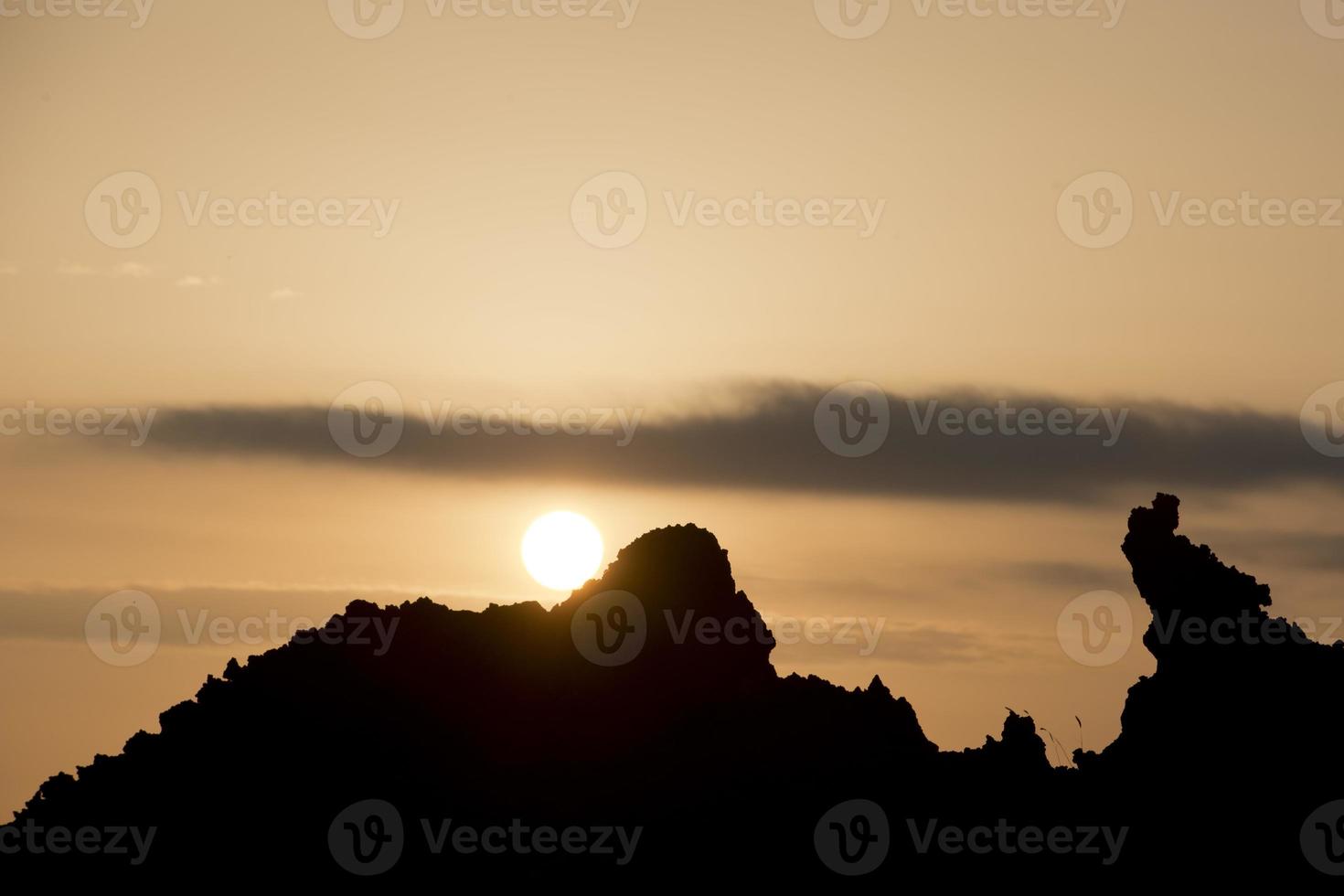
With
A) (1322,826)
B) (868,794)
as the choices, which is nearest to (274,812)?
(868,794)

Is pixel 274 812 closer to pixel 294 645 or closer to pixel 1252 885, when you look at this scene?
pixel 294 645

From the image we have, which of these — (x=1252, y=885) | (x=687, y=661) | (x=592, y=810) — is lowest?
(x=1252, y=885)

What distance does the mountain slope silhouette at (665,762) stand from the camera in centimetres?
12169

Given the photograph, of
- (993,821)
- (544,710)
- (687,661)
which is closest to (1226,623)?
(993,821)

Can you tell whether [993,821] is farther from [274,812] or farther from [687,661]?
[274,812]

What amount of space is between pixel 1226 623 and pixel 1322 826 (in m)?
12.4

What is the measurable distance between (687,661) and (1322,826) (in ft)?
124

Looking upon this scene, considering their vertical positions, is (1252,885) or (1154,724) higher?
(1154,724)

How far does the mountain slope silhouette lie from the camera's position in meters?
122

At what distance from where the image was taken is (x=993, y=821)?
412 feet

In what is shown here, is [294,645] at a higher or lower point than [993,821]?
higher

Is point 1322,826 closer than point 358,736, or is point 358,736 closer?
point 1322,826

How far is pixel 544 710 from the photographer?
429 ft

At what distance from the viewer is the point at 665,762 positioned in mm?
128625
